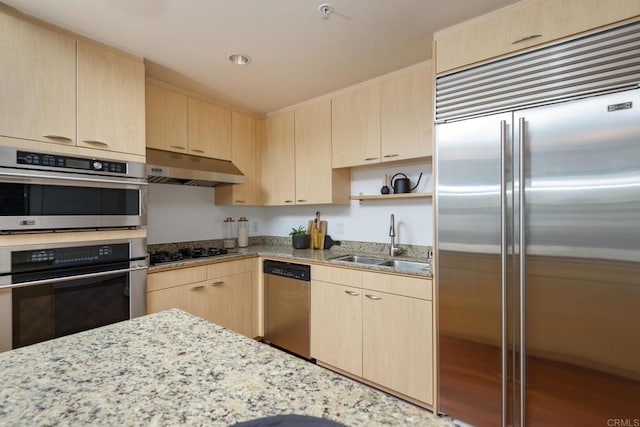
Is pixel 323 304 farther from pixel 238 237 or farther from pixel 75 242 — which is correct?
pixel 75 242

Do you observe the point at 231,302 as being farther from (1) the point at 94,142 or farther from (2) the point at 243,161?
(1) the point at 94,142

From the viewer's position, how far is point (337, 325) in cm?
232

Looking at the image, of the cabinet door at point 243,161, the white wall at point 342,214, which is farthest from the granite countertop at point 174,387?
the cabinet door at point 243,161

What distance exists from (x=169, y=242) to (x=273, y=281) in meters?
1.05

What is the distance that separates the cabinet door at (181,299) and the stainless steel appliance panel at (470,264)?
182 cm

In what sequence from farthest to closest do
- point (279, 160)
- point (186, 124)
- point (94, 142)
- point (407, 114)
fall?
1. point (279, 160)
2. point (186, 124)
3. point (407, 114)
4. point (94, 142)

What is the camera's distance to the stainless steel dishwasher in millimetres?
2525

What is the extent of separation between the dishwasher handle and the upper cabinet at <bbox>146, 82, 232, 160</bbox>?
1157 mm

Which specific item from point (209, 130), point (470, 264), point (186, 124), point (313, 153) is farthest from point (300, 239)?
point (470, 264)

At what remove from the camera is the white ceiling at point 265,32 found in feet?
5.24

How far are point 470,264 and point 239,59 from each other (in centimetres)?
205

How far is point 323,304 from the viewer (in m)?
2.40

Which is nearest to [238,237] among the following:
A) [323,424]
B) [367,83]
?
[367,83]

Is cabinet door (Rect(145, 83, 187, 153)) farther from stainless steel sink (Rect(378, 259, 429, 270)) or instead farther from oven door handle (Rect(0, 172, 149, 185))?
stainless steel sink (Rect(378, 259, 429, 270))
